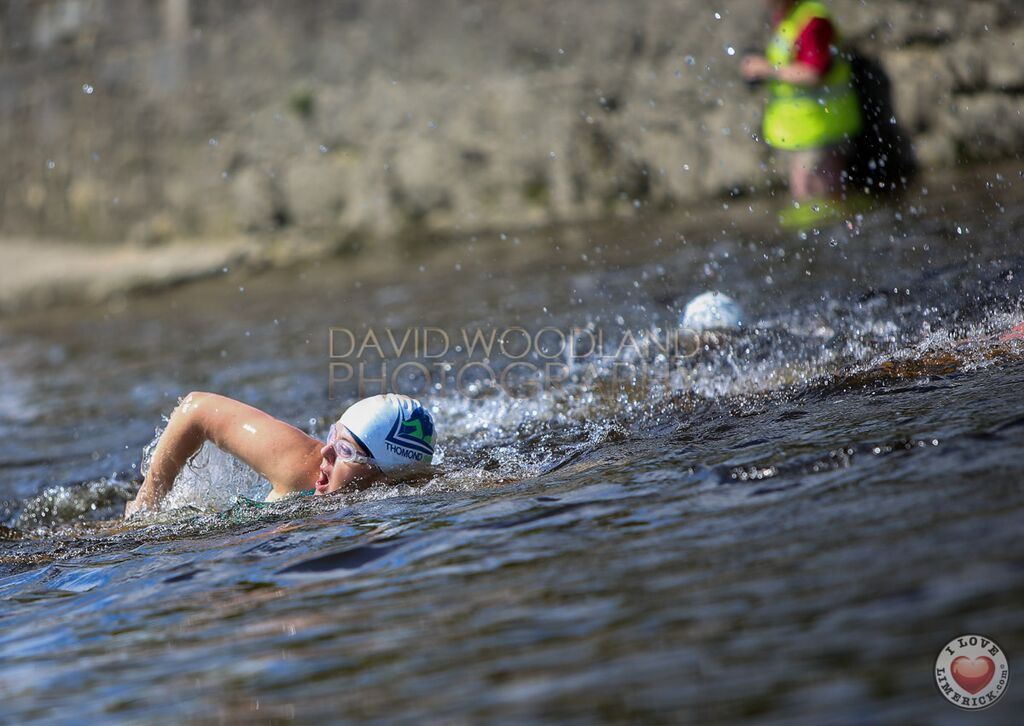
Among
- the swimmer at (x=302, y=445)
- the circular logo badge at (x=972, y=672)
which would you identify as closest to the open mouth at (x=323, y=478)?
the swimmer at (x=302, y=445)

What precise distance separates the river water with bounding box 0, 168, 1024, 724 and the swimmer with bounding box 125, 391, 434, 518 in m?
0.16

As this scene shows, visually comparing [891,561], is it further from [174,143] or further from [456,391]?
[174,143]

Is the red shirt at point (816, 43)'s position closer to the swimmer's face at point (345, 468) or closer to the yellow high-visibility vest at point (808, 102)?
the yellow high-visibility vest at point (808, 102)

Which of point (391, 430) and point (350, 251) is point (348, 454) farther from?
point (350, 251)

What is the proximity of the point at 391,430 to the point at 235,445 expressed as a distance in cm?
80

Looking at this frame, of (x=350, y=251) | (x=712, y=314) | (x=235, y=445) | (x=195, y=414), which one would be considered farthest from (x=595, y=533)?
(x=350, y=251)

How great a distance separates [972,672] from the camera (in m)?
2.50

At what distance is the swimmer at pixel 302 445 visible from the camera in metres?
5.39

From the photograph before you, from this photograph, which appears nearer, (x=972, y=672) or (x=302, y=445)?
(x=972, y=672)

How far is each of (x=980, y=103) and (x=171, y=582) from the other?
10059 mm

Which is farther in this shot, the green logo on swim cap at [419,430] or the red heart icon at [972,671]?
the green logo on swim cap at [419,430]

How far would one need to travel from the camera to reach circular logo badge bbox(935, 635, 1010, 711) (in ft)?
7.97

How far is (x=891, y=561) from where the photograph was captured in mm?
3111

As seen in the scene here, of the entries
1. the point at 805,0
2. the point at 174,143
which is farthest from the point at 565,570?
the point at 174,143
